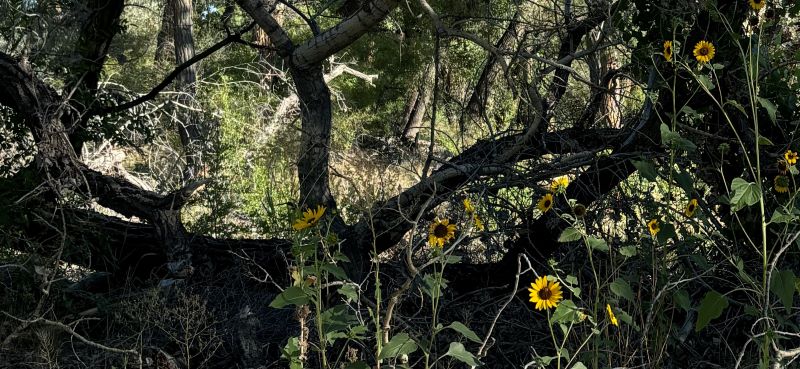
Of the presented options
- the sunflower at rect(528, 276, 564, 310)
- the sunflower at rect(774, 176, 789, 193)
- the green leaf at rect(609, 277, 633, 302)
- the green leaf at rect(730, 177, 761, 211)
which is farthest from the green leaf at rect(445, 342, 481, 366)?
the sunflower at rect(774, 176, 789, 193)

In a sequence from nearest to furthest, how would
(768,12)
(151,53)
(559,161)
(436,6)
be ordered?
(768,12)
(559,161)
(436,6)
(151,53)

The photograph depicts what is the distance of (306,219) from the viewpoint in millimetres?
2682

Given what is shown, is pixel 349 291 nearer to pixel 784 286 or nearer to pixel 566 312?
pixel 566 312

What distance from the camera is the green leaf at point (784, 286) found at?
2.84 m

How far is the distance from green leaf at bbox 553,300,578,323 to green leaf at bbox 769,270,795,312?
625 millimetres

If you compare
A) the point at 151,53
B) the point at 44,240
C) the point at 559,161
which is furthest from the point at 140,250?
the point at 151,53

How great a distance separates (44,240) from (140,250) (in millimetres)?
667

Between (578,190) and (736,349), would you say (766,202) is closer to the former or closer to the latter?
(736,349)

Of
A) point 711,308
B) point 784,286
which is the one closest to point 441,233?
point 711,308

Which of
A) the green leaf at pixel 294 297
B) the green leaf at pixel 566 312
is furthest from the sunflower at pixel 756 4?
the green leaf at pixel 294 297

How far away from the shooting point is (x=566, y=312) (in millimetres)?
2824

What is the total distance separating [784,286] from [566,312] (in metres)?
0.68

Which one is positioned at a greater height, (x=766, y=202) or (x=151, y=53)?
(x=151, y=53)

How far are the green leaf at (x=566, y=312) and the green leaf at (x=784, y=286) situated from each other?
62 centimetres
